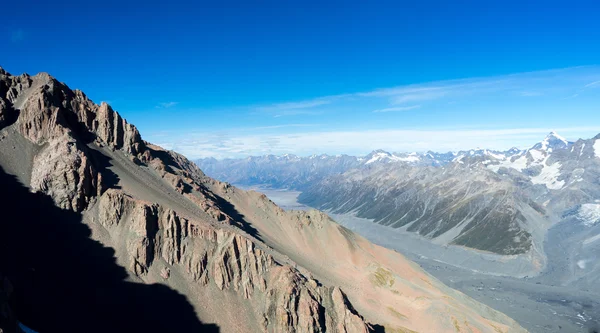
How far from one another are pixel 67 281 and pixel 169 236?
29437mm

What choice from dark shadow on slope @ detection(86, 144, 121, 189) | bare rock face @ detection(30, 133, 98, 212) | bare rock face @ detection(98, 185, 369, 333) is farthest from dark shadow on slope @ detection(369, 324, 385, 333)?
bare rock face @ detection(30, 133, 98, 212)

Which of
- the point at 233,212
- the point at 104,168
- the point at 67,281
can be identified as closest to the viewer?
the point at 67,281

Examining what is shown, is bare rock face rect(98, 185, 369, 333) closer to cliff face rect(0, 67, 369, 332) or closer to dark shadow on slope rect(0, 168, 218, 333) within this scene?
cliff face rect(0, 67, 369, 332)

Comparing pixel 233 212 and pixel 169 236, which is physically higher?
pixel 169 236

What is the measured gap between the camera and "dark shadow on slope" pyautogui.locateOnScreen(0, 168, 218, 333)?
62.8 metres

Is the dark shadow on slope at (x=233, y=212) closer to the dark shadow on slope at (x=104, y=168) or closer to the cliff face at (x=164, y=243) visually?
the cliff face at (x=164, y=243)

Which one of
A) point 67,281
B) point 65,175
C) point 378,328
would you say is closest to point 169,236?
point 67,281

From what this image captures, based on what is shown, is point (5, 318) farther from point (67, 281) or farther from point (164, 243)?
point (164, 243)

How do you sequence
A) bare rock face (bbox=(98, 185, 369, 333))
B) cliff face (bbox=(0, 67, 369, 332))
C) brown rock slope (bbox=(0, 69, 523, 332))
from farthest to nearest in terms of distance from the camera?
1. brown rock slope (bbox=(0, 69, 523, 332))
2. cliff face (bbox=(0, 67, 369, 332))
3. bare rock face (bbox=(98, 185, 369, 333))

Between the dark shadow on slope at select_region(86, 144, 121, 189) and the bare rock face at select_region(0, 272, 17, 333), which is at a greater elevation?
the dark shadow on slope at select_region(86, 144, 121, 189)

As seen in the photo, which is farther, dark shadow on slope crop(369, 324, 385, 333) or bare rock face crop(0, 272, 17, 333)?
dark shadow on slope crop(369, 324, 385, 333)

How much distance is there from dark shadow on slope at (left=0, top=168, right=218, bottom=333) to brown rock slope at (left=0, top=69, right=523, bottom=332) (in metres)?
3.22

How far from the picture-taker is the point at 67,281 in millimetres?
72750

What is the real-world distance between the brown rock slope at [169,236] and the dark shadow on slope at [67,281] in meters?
3.22
